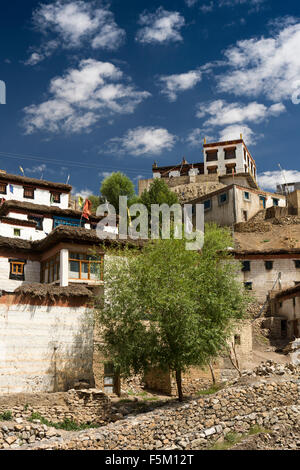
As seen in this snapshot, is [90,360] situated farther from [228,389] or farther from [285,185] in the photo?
[285,185]

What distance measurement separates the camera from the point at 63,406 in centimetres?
2198

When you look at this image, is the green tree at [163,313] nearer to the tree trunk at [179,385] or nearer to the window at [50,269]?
the tree trunk at [179,385]

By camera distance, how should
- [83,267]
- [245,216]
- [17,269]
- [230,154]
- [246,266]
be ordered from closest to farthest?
1. [83,267]
2. [17,269]
3. [246,266]
4. [245,216]
5. [230,154]

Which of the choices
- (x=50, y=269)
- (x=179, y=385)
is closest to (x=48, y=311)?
(x=179, y=385)

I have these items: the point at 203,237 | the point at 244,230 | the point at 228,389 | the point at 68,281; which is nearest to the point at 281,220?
the point at 244,230

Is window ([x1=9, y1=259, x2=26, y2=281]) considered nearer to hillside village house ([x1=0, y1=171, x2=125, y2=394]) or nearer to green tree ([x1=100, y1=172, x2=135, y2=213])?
hillside village house ([x1=0, y1=171, x2=125, y2=394])

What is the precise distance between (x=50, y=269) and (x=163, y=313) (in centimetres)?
1083

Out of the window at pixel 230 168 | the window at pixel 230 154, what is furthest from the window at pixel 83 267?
the window at pixel 230 154

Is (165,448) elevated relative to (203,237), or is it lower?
lower

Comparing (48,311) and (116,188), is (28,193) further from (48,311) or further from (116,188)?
(48,311)

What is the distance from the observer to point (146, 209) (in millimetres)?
56531

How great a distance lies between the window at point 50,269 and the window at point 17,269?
1.28 metres

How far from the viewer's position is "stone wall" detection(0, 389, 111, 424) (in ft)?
68.7
